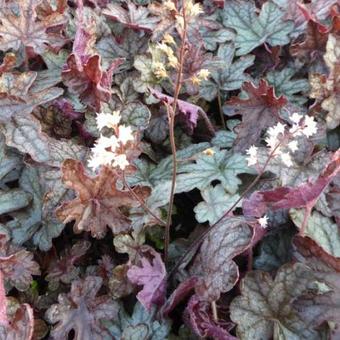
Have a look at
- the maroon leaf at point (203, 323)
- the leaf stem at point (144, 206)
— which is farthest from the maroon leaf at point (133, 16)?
the maroon leaf at point (203, 323)

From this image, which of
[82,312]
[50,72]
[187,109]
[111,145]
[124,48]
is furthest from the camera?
[124,48]

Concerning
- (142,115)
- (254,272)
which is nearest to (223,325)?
(254,272)

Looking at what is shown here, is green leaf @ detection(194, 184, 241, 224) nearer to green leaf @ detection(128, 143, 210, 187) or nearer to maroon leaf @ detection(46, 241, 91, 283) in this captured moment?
green leaf @ detection(128, 143, 210, 187)

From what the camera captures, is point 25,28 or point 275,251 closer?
point 275,251

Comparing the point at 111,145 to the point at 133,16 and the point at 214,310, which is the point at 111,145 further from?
the point at 133,16

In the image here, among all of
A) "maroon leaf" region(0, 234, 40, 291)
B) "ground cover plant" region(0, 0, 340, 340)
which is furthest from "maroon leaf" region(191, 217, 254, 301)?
"maroon leaf" region(0, 234, 40, 291)

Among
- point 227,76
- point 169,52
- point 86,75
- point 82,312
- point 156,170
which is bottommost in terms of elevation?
point 82,312

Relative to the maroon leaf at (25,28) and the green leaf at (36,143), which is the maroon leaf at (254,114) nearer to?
the green leaf at (36,143)

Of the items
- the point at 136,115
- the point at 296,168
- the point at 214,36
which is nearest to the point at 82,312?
the point at 136,115
